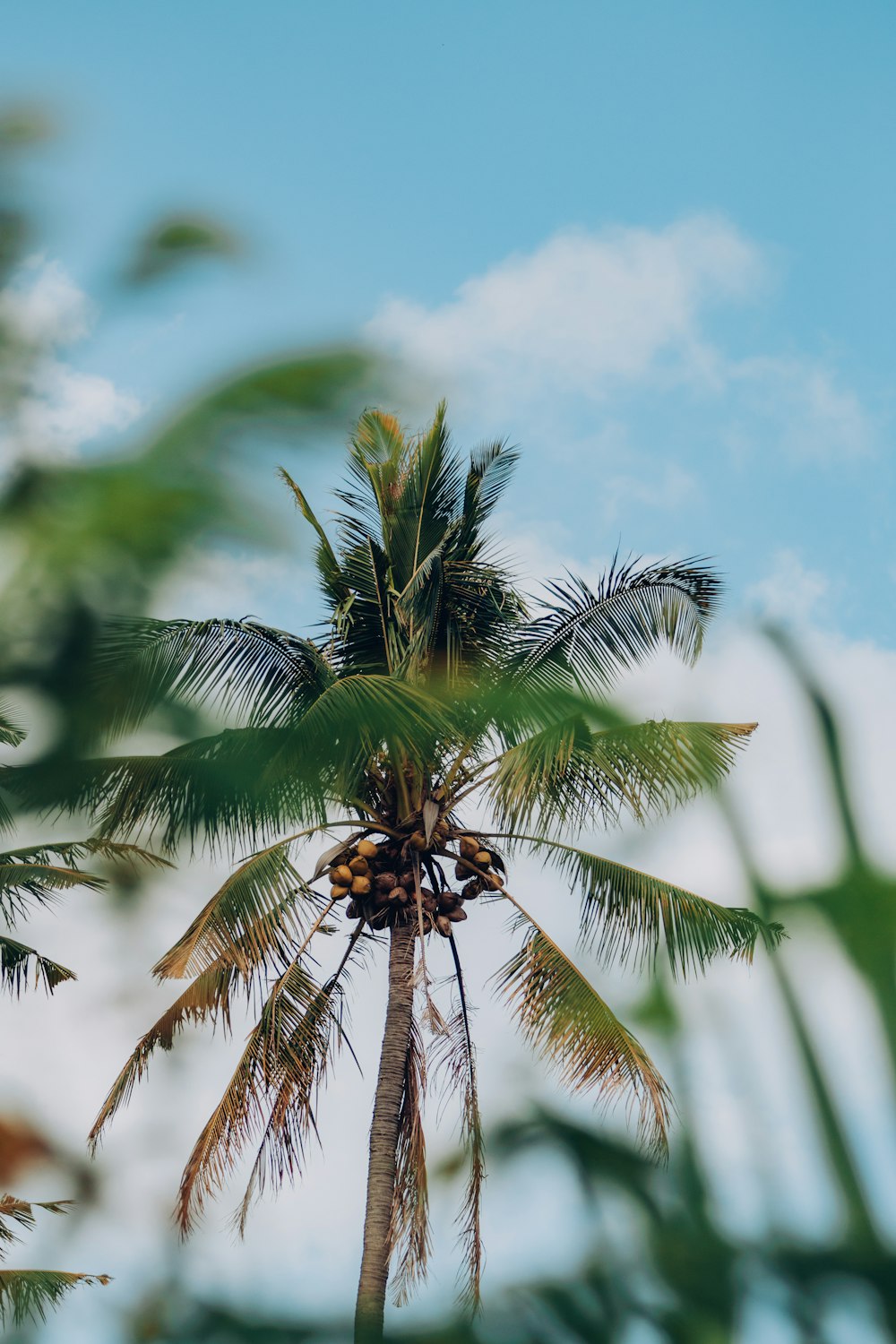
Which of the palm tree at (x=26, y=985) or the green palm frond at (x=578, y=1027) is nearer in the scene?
the palm tree at (x=26, y=985)

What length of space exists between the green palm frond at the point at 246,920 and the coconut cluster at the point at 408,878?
1.77ft

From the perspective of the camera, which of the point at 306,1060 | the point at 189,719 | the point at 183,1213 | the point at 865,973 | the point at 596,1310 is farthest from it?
the point at 306,1060

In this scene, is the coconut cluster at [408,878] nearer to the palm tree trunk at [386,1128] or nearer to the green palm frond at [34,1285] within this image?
the palm tree trunk at [386,1128]

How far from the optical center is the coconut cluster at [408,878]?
37.0 ft

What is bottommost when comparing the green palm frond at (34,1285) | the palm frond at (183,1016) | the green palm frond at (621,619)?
the green palm frond at (34,1285)

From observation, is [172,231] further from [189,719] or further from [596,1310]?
[596,1310]

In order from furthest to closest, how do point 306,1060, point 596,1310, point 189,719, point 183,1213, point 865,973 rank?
point 306,1060
point 183,1213
point 189,719
point 596,1310
point 865,973

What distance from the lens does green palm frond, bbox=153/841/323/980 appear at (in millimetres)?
10219

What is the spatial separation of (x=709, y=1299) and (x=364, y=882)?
10.5 meters

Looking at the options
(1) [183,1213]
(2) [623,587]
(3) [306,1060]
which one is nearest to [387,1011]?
(3) [306,1060]

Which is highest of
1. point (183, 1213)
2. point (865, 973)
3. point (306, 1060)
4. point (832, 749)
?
point (306, 1060)

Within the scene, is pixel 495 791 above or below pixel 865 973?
above

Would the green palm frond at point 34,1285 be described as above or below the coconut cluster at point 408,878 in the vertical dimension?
below

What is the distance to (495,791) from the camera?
10.3m
